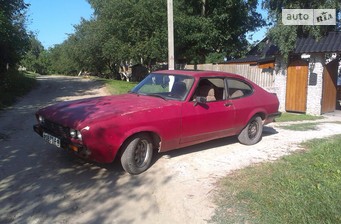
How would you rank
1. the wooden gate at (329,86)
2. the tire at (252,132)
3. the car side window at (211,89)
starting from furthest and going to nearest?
the wooden gate at (329,86)
the tire at (252,132)
the car side window at (211,89)

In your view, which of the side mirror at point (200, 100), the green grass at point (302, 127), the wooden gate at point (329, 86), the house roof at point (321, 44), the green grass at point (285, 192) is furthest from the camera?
the wooden gate at point (329, 86)

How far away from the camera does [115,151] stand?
16.9 ft

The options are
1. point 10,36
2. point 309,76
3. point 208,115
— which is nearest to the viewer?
point 208,115

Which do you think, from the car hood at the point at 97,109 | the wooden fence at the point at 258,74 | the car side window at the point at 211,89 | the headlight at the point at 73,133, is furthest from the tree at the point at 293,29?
the headlight at the point at 73,133

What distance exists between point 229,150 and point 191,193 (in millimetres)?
2374

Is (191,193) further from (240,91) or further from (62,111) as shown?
(240,91)

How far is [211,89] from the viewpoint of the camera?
686 cm

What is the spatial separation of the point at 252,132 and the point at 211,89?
1.51m

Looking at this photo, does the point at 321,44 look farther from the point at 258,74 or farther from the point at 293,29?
the point at 258,74

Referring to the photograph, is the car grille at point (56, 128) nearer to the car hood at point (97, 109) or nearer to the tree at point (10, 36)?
the car hood at point (97, 109)

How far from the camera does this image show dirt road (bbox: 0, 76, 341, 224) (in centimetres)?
424

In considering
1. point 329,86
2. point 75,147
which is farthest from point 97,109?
point 329,86

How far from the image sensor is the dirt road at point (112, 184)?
13.9 ft

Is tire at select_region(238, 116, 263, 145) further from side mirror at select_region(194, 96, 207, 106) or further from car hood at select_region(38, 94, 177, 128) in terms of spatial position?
car hood at select_region(38, 94, 177, 128)
